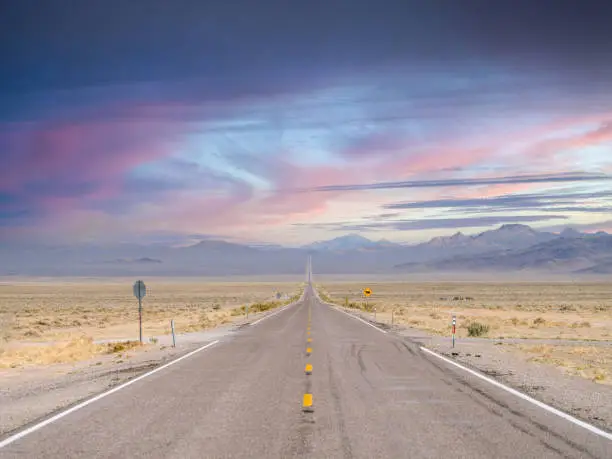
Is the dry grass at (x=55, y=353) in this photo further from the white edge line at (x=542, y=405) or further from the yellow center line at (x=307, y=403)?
the white edge line at (x=542, y=405)

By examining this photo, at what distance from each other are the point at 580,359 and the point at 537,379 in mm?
7658

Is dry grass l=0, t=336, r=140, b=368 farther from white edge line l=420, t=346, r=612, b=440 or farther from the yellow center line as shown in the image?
white edge line l=420, t=346, r=612, b=440

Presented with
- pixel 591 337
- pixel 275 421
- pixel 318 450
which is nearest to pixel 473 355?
pixel 275 421

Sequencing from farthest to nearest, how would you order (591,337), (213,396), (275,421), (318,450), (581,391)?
(591,337) < (581,391) < (213,396) < (275,421) < (318,450)

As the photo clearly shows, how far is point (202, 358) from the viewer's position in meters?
19.6

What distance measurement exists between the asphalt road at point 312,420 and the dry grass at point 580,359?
3.86 metres

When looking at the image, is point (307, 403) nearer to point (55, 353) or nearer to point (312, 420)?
point (312, 420)

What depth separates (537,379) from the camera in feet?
48.6

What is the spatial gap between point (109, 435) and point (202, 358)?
10.7m

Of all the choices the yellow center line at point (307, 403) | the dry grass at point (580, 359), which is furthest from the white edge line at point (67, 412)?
the dry grass at point (580, 359)

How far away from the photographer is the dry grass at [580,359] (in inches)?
661

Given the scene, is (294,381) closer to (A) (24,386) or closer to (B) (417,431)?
(B) (417,431)

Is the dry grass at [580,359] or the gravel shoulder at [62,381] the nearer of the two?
the gravel shoulder at [62,381]

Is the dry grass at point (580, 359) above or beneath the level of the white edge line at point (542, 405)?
beneath
